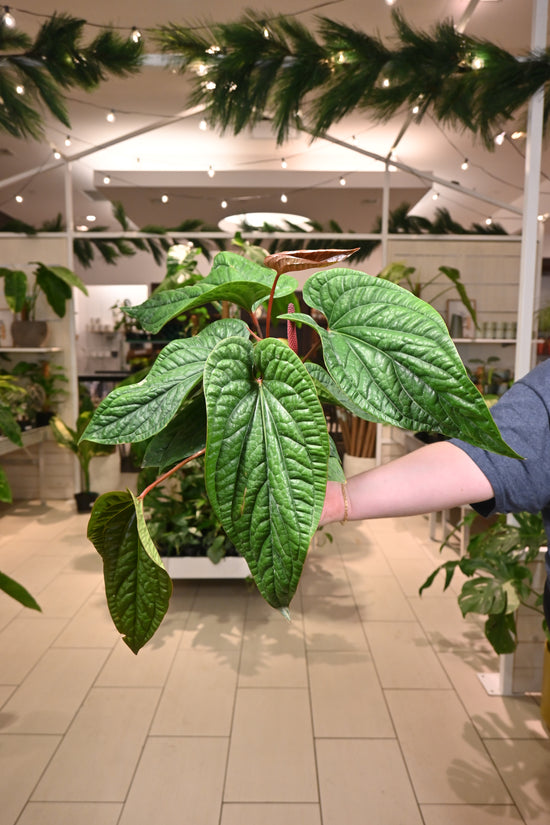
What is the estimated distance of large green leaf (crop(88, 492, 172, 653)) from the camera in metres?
0.55

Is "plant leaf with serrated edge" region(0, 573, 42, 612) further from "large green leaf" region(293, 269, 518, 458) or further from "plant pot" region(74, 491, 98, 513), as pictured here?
"plant pot" region(74, 491, 98, 513)

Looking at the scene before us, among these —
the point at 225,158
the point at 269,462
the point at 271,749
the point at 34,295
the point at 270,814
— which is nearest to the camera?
the point at 269,462

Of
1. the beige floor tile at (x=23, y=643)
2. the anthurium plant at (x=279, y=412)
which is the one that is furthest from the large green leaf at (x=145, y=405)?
the beige floor tile at (x=23, y=643)

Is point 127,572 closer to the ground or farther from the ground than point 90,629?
farther from the ground

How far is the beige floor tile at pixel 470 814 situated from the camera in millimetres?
1654

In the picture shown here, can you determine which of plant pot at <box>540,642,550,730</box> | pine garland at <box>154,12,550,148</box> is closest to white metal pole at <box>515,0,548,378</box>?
pine garland at <box>154,12,550,148</box>

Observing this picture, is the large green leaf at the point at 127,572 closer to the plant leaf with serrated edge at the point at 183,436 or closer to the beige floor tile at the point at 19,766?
the plant leaf with serrated edge at the point at 183,436

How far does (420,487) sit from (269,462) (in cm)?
42

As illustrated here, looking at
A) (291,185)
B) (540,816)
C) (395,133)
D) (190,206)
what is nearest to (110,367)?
(190,206)

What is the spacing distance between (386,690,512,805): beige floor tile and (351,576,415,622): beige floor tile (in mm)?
624

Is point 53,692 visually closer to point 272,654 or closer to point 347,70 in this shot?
point 272,654

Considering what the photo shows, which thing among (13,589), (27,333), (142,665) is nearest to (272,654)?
(142,665)

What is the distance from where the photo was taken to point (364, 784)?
179cm

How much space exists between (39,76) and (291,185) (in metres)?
4.56
